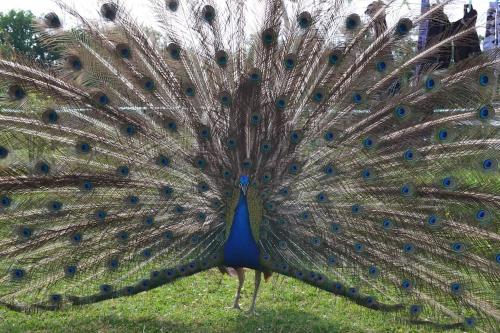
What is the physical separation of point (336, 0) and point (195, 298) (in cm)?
273

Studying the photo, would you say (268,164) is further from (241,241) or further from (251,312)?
(251,312)

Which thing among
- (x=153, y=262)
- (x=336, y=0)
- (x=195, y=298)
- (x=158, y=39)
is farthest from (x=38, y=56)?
(x=195, y=298)

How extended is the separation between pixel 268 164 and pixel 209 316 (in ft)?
4.71

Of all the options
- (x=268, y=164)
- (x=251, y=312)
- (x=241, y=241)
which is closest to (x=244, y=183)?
(x=268, y=164)

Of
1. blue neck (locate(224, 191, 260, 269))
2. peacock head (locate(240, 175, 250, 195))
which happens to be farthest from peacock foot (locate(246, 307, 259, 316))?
peacock head (locate(240, 175, 250, 195))

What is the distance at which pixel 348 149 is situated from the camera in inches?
158

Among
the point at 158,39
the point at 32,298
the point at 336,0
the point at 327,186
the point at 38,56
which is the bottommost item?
the point at 32,298

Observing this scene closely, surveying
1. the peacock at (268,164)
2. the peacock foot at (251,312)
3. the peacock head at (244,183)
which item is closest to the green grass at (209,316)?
the peacock foot at (251,312)

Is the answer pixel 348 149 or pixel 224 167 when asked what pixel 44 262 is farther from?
pixel 348 149

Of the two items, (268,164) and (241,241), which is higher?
(268,164)

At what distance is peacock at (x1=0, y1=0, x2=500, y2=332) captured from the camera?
3920 millimetres

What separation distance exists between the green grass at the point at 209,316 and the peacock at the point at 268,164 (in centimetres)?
42

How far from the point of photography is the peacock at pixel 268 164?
3.92 metres

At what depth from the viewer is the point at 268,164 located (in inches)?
160
